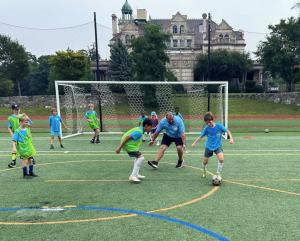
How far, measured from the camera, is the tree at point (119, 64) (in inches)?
1969

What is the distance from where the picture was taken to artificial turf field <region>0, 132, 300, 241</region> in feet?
18.4

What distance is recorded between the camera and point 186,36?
70.8 m

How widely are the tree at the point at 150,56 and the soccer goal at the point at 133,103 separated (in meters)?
14.1

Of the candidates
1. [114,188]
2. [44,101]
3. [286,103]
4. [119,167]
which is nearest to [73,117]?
[119,167]

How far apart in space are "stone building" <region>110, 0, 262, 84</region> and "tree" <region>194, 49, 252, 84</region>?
8.02 feet

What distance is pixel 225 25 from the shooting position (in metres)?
67.9

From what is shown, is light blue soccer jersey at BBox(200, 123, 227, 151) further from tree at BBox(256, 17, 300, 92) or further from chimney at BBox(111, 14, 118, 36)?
chimney at BBox(111, 14, 118, 36)

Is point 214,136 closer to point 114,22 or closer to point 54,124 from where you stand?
point 54,124

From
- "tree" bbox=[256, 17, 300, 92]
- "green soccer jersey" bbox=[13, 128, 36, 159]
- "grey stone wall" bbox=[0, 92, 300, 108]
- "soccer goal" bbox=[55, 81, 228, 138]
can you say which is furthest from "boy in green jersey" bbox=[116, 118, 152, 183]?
"tree" bbox=[256, 17, 300, 92]

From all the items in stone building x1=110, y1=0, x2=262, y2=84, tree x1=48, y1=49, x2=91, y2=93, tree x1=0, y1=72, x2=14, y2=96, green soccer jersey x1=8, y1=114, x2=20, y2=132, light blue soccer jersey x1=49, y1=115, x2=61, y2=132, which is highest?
stone building x1=110, y1=0, x2=262, y2=84

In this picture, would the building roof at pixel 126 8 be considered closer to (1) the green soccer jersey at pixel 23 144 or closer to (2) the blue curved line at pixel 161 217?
(1) the green soccer jersey at pixel 23 144

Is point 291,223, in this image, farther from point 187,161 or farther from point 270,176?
point 187,161

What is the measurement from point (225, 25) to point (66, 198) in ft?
217

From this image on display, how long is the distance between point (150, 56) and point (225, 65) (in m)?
17.4
